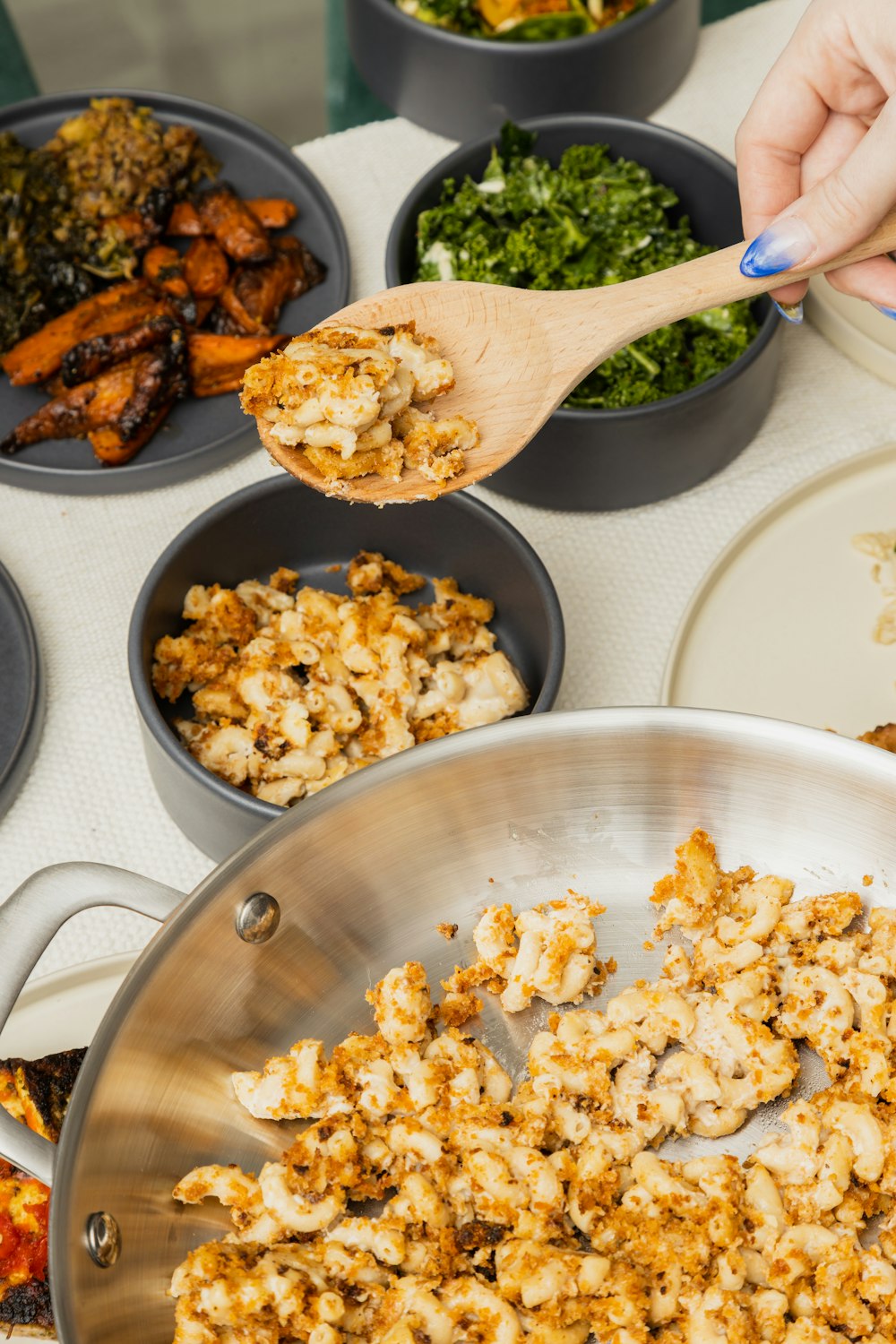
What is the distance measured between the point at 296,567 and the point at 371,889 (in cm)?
45

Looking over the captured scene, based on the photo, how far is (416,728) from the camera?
1.14 metres

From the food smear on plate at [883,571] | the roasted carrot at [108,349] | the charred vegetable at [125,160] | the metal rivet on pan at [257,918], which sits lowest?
the food smear on plate at [883,571]

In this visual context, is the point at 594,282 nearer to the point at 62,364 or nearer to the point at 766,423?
the point at 766,423

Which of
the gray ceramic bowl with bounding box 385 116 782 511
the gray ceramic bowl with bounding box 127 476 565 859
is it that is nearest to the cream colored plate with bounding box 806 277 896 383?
the gray ceramic bowl with bounding box 385 116 782 511

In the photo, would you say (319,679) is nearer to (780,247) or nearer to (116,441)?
(116,441)

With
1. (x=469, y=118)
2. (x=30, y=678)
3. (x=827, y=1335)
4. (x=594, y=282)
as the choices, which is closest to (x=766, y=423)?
(x=594, y=282)

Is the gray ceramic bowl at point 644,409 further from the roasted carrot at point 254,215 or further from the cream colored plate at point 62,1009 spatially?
the cream colored plate at point 62,1009

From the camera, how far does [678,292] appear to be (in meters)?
1.01

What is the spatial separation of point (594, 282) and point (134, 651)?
693 mm

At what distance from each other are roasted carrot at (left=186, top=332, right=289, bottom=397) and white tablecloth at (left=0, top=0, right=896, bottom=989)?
3.6 inches

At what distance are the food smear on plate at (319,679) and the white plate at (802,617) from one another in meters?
0.20

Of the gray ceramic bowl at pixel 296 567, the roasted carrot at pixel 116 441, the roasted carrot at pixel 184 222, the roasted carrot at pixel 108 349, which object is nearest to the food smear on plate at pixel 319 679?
the gray ceramic bowl at pixel 296 567

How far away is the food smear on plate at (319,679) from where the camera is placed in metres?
1.10

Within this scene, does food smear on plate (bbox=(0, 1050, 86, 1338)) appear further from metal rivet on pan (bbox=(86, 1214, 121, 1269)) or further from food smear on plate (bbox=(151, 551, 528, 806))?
food smear on plate (bbox=(151, 551, 528, 806))
